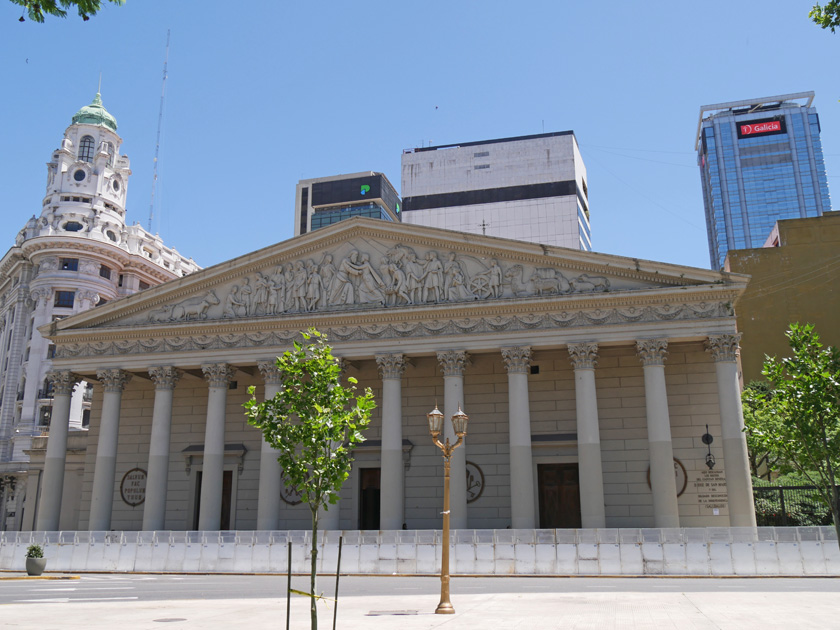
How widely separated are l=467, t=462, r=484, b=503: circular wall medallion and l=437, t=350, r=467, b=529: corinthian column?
1.81 meters

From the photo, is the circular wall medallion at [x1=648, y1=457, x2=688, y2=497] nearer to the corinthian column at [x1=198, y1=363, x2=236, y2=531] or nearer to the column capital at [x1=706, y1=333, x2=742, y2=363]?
the column capital at [x1=706, y1=333, x2=742, y2=363]

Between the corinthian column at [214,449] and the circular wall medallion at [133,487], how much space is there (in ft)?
20.3

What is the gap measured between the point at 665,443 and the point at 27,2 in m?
29.4

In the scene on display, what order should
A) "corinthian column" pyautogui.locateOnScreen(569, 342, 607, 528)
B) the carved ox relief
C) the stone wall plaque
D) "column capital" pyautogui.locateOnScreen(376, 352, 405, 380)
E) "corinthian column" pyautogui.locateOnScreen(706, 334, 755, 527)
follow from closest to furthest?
"corinthian column" pyautogui.locateOnScreen(706, 334, 755, 527) < "corinthian column" pyautogui.locateOnScreen(569, 342, 607, 528) < the stone wall plaque < the carved ox relief < "column capital" pyautogui.locateOnScreen(376, 352, 405, 380)

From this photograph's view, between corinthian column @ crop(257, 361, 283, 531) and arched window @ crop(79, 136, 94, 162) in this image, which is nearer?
corinthian column @ crop(257, 361, 283, 531)

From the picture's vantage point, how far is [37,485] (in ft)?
170

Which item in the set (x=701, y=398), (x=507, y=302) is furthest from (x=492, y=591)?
(x=701, y=398)

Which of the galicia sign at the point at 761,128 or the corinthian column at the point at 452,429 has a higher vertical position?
the galicia sign at the point at 761,128

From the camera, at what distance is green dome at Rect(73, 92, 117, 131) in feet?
258

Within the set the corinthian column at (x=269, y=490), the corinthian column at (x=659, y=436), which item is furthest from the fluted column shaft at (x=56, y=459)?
the corinthian column at (x=659, y=436)

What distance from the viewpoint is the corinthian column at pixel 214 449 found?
36.7 meters

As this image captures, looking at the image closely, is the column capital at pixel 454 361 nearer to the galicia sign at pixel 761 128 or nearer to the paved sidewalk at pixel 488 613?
the paved sidewalk at pixel 488 613

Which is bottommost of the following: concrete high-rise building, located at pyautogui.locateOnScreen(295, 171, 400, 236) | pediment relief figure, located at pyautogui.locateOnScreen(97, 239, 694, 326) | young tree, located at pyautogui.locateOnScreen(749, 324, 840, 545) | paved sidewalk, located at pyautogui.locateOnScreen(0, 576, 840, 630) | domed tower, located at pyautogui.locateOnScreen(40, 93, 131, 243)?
paved sidewalk, located at pyautogui.locateOnScreen(0, 576, 840, 630)

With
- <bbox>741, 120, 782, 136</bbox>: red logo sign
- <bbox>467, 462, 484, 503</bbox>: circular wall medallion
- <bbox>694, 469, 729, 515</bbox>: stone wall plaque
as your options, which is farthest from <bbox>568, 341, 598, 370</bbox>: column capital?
<bbox>741, 120, 782, 136</bbox>: red logo sign
